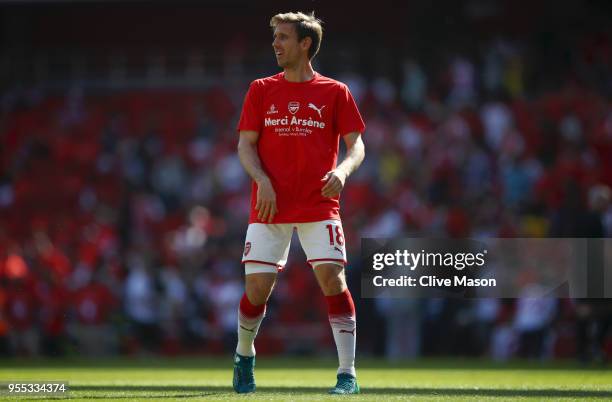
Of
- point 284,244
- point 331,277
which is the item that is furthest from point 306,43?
point 331,277

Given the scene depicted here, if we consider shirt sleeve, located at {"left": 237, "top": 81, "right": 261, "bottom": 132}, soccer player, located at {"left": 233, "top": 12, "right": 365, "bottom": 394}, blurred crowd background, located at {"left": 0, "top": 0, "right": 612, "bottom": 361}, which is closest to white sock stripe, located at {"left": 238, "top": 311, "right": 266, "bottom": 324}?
soccer player, located at {"left": 233, "top": 12, "right": 365, "bottom": 394}

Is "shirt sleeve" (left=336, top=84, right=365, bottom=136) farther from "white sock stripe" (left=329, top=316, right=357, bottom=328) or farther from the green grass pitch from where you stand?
the green grass pitch

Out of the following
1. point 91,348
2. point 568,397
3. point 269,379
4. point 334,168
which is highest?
point 334,168

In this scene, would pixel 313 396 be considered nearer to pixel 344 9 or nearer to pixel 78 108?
pixel 78 108

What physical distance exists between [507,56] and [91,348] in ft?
32.1

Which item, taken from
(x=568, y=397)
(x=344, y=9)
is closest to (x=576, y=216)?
(x=568, y=397)

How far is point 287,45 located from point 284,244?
1326mm

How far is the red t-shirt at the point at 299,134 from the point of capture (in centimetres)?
759

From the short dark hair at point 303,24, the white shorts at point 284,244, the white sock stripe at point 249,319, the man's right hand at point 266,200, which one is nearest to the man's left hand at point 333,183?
the white shorts at point 284,244

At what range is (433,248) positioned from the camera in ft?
50.6

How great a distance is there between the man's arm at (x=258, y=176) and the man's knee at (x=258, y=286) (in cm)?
37

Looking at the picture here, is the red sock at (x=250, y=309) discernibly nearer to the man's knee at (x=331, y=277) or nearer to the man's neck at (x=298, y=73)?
the man's knee at (x=331, y=277)

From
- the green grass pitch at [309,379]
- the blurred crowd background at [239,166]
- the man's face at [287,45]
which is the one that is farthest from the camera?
the blurred crowd background at [239,166]

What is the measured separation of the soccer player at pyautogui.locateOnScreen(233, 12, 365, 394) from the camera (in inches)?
296
